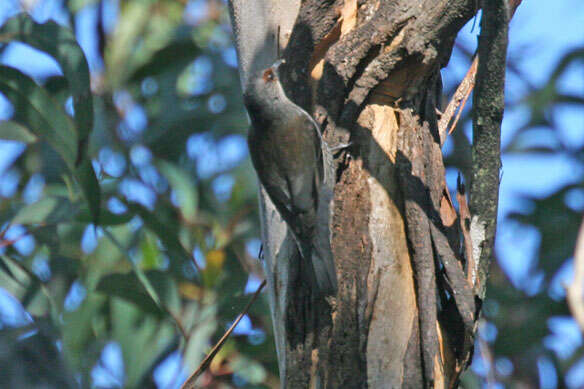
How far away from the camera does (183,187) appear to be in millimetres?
2988

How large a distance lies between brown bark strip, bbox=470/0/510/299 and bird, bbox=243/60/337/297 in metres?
0.29

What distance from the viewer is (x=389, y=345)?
4.14 ft

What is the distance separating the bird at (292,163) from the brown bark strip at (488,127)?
0.29m

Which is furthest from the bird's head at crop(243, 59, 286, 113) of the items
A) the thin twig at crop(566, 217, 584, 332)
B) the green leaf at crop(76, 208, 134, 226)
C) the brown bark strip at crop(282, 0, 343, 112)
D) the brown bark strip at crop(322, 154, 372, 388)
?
the thin twig at crop(566, 217, 584, 332)

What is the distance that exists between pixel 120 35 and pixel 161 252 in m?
1.19

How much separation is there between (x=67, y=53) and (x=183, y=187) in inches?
32.2

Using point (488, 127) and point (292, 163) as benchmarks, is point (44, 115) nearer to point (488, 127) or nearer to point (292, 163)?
point (292, 163)

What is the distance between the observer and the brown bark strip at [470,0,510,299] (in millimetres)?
1157

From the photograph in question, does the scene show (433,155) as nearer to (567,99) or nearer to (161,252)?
(161,252)

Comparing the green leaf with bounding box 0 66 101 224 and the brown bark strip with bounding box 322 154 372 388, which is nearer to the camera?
the brown bark strip with bounding box 322 154 372 388

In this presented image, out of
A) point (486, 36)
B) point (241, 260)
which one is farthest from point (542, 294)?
point (486, 36)

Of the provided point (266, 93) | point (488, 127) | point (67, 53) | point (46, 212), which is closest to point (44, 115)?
point (67, 53)

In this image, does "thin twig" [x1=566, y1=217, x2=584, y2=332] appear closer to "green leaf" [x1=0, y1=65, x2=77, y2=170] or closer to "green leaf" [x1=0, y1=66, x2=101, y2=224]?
"green leaf" [x1=0, y1=66, x2=101, y2=224]

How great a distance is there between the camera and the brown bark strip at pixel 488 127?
116 cm
